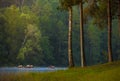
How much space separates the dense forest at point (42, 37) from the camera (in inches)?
3401

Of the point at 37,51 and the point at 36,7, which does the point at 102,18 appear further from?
the point at 36,7

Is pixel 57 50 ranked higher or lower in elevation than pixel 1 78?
lower

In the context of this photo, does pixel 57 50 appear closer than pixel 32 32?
No

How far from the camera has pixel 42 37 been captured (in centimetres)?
9469

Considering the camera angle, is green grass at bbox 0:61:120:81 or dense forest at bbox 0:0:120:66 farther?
dense forest at bbox 0:0:120:66

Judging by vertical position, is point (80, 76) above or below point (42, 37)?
above

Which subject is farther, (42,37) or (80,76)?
(42,37)

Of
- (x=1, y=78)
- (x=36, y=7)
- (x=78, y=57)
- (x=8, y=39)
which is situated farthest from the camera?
(x=36, y=7)

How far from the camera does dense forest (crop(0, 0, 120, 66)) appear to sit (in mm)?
86375

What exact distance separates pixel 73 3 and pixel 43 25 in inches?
2761

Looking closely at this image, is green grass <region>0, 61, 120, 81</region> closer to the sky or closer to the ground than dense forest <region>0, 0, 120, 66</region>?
closer to the sky

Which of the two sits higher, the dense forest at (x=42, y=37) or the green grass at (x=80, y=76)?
the green grass at (x=80, y=76)

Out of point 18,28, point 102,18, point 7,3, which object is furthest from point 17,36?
point 102,18

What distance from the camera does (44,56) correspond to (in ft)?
306
